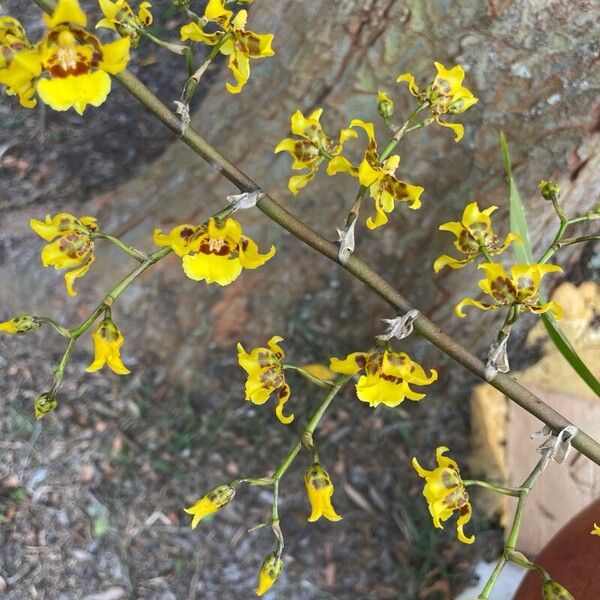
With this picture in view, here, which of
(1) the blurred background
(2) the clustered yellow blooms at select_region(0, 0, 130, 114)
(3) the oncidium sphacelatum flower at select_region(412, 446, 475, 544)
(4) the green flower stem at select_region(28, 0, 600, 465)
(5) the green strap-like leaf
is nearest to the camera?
(2) the clustered yellow blooms at select_region(0, 0, 130, 114)

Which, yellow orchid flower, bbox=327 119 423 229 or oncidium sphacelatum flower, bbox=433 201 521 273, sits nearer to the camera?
yellow orchid flower, bbox=327 119 423 229

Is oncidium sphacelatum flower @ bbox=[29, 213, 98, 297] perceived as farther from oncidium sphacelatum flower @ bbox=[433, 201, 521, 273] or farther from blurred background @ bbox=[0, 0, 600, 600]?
blurred background @ bbox=[0, 0, 600, 600]

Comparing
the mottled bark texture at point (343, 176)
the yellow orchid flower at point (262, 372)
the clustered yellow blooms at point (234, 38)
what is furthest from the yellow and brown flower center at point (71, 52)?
the mottled bark texture at point (343, 176)

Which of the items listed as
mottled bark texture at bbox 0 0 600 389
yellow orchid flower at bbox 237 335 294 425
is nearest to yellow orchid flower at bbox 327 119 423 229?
yellow orchid flower at bbox 237 335 294 425

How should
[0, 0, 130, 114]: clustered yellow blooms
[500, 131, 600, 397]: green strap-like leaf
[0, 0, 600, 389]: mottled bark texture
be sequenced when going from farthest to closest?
[0, 0, 600, 389]: mottled bark texture < [500, 131, 600, 397]: green strap-like leaf < [0, 0, 130, 114]: clustered yellow blooms

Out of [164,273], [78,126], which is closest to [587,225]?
[164,273]

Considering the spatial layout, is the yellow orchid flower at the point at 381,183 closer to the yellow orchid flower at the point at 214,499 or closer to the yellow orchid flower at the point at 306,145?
the yellow orchid flower at the point at 306,145
